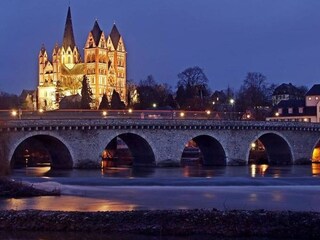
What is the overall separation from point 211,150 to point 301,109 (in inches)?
1802

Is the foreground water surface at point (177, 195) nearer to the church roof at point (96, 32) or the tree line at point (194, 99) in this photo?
the tree line at point (194, 99)

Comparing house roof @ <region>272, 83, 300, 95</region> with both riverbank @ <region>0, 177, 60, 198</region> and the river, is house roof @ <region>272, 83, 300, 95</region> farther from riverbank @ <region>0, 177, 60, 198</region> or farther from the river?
riverbank @ <region>0, 177, 60, 198</region>

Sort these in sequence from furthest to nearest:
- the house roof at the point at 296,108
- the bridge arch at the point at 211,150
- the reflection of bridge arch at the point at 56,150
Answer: the house roof at the point at 296,108 < the bridge arch at the point at 211,150 < the reflection of bridge arch at the point at 56,150

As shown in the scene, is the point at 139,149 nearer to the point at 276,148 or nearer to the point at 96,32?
the point at 276,148

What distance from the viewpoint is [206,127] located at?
2844 inches

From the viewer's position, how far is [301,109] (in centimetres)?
11881

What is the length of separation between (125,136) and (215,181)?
26.4 meters

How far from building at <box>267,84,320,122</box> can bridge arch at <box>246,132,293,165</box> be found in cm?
3561

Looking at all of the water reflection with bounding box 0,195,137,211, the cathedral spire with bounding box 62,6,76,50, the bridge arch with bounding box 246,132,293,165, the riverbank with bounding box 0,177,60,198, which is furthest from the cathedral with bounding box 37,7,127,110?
the water reflection with bounding box 0,195,137,211

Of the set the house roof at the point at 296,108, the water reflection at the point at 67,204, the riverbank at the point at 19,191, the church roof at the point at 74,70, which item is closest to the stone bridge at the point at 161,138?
the riverbank at the point at 19,191

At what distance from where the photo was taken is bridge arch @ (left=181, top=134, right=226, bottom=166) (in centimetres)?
7400

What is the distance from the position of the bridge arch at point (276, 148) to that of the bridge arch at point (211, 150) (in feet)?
12.0

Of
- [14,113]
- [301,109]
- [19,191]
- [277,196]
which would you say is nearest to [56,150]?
[14,113]

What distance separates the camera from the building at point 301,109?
117 meters
